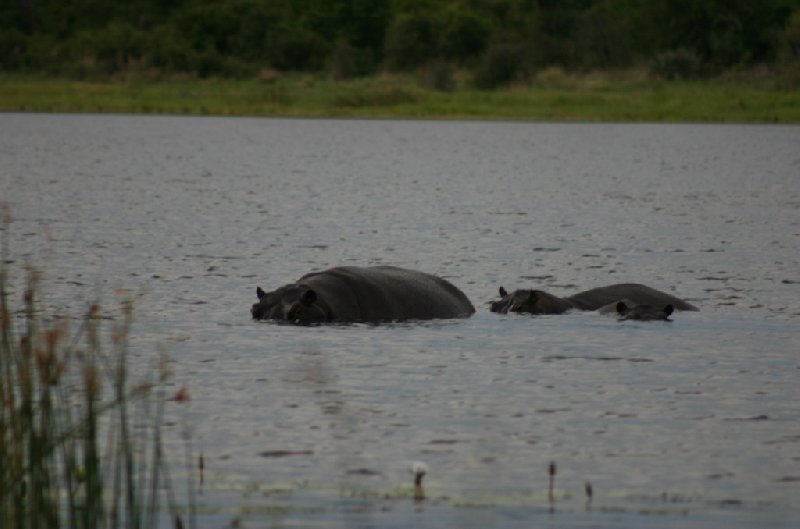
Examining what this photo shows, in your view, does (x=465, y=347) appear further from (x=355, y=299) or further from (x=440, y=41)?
(x=440, y=41)

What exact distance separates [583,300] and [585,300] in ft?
0.05

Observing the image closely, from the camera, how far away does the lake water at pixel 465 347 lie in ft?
24.2

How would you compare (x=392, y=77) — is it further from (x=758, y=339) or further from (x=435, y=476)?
(x=435, y=476)

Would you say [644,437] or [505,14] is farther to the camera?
[505,14]

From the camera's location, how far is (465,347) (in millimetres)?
11430

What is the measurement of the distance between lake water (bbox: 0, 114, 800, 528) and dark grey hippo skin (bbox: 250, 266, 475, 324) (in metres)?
0.22

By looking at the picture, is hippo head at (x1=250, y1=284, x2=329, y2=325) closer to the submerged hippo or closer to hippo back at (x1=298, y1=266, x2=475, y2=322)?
hippo back at (x1=298, y1=266, x2=475, y2=322)

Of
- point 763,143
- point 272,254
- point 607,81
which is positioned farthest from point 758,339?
point 607,81

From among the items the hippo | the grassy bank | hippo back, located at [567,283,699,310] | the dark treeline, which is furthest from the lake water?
the dark treeline

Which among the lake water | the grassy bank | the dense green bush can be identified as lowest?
the lake water

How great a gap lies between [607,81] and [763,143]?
7.74m

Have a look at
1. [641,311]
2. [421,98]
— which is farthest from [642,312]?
[421,98]

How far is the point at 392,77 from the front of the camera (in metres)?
54.0

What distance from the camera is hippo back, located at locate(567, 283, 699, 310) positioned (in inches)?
537
